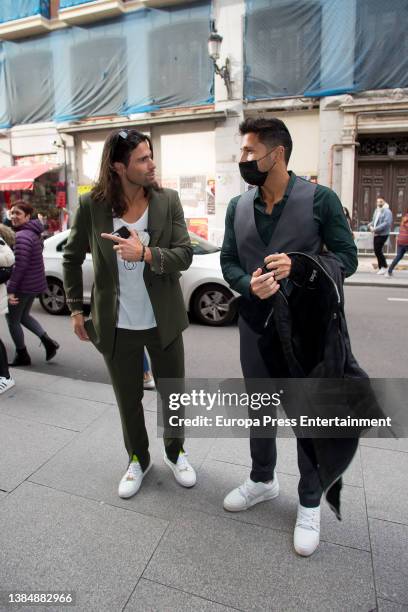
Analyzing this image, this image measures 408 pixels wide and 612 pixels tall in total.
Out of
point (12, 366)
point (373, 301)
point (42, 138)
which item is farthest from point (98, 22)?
point (12, 366)

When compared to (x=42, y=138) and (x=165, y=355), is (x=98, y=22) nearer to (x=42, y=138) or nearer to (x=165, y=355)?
(x=42, y=138)

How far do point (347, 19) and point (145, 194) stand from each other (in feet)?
46.9

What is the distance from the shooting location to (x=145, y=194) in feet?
7.97

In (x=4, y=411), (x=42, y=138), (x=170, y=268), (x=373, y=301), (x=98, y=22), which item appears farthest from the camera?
(x=42, y=138)

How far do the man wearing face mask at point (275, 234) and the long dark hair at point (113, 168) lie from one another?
1.80ft

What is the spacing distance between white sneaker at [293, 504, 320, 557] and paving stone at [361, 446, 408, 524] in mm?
393

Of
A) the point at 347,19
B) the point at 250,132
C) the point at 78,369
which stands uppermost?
the point at 347,19

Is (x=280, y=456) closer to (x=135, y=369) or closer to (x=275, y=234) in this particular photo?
(x=135, y=369)

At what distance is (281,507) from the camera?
8.05 ft

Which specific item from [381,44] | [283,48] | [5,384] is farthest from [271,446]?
[283,48]

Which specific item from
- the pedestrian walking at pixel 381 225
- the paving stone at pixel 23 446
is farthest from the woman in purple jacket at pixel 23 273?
the pedestrian walking at pixel 381 225

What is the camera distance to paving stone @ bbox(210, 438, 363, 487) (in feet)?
9.08

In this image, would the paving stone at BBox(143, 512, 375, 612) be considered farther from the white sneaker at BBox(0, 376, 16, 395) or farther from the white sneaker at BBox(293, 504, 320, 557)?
the white sneaker at BBox(0, 376, 16, 395)

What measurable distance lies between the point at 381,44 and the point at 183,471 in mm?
14641
